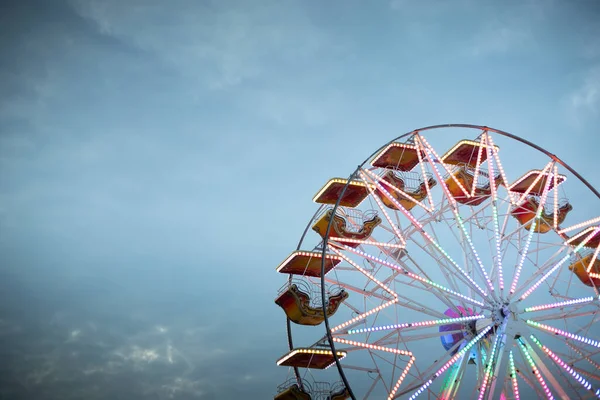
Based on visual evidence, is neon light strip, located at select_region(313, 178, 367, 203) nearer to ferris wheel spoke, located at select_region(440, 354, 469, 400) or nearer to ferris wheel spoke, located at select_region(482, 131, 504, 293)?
ferris wheel spoke, located at select_region(482, 131, 504, 293)

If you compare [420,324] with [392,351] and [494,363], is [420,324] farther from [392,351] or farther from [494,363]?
[494,363]

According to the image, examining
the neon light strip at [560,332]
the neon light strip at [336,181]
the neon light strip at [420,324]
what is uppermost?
the neon light strip at [336,181]

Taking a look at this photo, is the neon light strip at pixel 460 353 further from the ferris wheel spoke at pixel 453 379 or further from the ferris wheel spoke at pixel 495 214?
the ferris wheel spoke at pixel 495 214

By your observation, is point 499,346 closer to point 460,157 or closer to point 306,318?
point 306,318

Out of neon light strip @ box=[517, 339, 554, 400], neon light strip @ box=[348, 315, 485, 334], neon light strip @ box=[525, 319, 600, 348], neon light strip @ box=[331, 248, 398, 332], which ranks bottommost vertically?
neon light strip @ box=[517, 339, 554, 400]

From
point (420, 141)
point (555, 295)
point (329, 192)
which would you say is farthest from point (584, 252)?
point (329, 192)

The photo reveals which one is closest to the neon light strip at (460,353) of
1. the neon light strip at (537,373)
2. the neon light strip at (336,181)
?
the neon light strip at (537,373)

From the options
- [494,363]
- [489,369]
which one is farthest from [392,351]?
[494,363]

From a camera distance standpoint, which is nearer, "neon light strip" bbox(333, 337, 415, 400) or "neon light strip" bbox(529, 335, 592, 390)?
"neon light strip" bbox(333, 337, 415, 400)

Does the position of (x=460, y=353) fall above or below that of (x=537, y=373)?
above

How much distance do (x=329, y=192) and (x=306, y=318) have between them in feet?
17.7

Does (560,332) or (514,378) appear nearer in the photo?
(514,378)

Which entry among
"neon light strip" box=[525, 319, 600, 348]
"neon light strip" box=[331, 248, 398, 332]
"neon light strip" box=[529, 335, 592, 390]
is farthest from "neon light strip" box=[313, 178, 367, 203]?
"neon light strip" box=[529, 335, 592, 390]

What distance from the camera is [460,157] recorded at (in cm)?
2430
